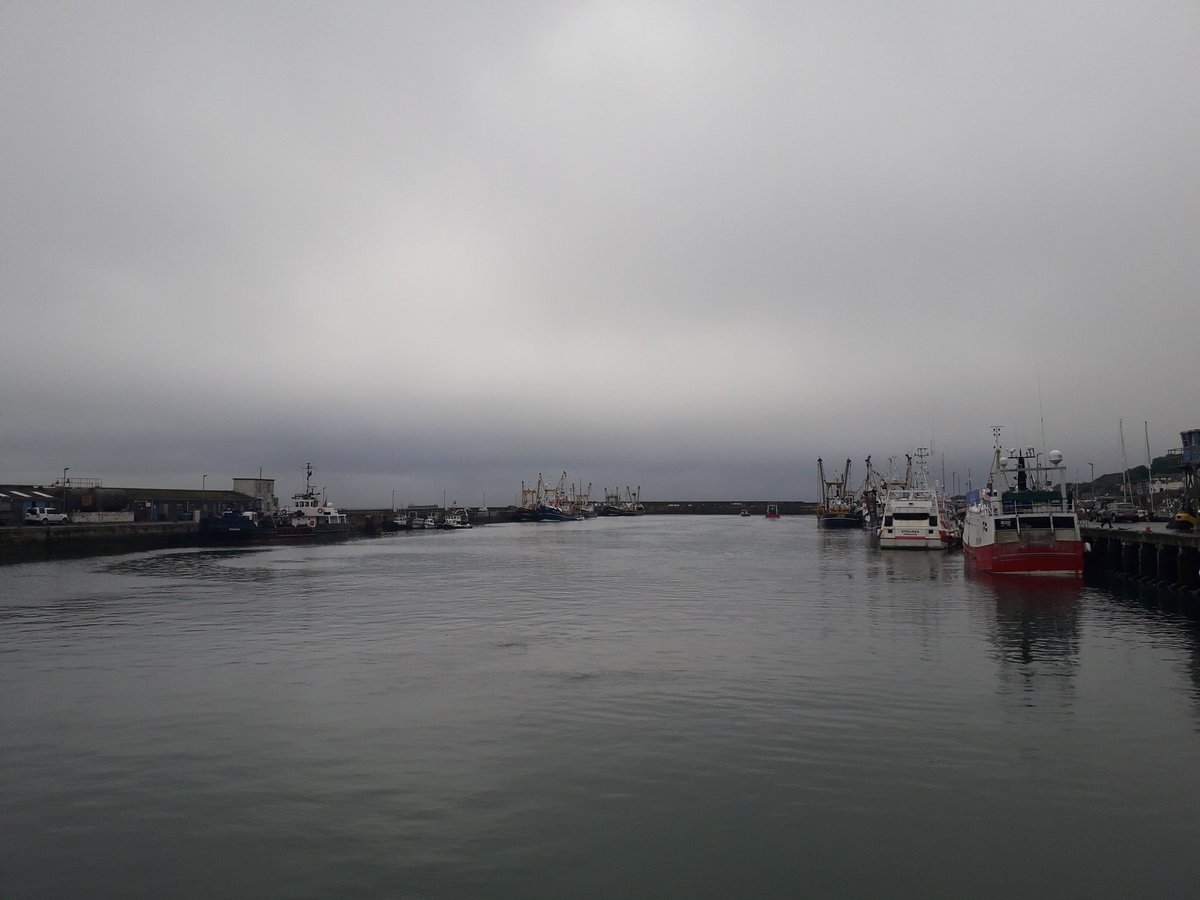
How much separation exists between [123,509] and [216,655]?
104014 millimetres

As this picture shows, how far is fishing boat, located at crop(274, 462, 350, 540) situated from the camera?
117062 mm

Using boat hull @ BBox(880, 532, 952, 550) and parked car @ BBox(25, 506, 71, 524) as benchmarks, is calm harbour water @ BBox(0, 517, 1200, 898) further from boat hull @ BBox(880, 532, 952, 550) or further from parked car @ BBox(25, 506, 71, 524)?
parked car @ BBox(25, 506, 71, 524)

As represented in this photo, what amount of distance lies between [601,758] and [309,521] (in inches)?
4537

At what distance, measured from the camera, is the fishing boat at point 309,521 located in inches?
4609

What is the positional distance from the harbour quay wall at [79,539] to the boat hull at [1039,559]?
3147 inches

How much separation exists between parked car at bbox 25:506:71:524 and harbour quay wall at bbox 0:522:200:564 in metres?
3.94

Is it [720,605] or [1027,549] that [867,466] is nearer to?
[1027,549]

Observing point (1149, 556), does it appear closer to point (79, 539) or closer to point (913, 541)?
point (913, 541)

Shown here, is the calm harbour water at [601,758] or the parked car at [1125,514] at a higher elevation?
the parked car at [1125,514]

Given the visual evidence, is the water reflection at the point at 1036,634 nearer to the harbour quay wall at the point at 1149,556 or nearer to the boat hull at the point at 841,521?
the harbour quay wall at the point at 1149,556

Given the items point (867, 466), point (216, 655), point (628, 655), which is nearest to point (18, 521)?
point (216, 655)

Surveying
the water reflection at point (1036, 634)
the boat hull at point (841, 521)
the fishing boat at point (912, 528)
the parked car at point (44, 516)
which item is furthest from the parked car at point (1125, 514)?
the parked car at point (44, 516)

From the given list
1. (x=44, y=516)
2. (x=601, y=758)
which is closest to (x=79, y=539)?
(x=44, y=516)

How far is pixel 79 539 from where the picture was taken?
8181 cm
